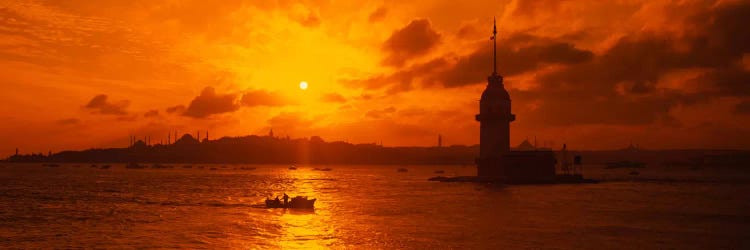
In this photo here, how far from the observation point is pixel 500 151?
111312mm

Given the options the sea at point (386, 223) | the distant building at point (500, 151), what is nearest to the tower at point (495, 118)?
the distant building at point (500, 151)

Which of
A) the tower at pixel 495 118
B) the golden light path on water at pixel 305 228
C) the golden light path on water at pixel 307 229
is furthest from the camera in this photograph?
the tower at pixel 495 118

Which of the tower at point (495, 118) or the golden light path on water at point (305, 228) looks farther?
the tower at point (495, 118)

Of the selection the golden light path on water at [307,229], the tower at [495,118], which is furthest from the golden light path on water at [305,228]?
the tower at [495,118]

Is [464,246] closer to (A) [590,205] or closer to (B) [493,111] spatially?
(A) [590,205]

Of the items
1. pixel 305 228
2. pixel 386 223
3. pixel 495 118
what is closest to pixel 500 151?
pixel 495 118

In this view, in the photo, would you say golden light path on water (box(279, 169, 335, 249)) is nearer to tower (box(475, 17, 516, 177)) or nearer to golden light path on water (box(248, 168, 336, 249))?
golden light path on water (box(248, 168, 336, 249))

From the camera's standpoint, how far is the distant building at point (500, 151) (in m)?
108

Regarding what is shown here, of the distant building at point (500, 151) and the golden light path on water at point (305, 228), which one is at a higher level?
the distant building at point (500, 151)

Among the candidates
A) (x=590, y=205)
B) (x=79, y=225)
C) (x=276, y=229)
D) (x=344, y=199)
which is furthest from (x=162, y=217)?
(x=590, y=205)

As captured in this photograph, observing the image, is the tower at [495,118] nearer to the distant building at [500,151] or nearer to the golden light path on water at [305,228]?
the distant building at [500,151]

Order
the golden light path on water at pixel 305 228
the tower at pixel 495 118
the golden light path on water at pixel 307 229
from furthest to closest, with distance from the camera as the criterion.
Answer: the tower at pixel 495 118 → the golden light path on water at pixel 305 228 → the golden light path on water at pixel 307 229

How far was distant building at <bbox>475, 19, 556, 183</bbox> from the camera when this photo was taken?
4267 inches

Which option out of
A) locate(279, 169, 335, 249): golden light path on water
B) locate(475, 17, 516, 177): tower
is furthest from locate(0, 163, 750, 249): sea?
locate(475, 17, 516, 177): tower
